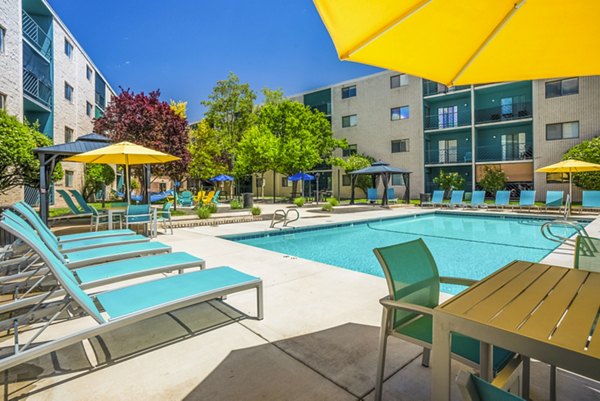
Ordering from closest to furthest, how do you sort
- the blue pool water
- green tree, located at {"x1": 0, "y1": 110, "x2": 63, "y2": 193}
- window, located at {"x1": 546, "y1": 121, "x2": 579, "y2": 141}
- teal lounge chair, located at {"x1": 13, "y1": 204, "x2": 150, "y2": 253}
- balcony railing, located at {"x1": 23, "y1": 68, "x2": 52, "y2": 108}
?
teal lounge chair, located at {"x1": 13, "y1": 204, "x2": 150, "y2": 253}
the blue pool water
green tree, located at {"x1": 0, "y1": 110, "x2": 63, "y2": 193}
balcony railing, located at {"x1": 23, "y1": 68, "x2": 52, "y2": 108}
window, located at {"x1": 546, "y1": 121, "x2": 579, "y2": 141}

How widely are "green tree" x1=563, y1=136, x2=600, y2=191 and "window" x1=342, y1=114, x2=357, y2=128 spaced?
633 inches

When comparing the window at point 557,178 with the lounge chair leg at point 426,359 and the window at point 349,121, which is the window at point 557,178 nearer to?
the window at point 349,121

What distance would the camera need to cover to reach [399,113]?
85.6ft

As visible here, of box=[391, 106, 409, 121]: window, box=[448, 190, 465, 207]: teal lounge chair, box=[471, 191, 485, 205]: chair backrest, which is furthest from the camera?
box=[391, 106, 409, 121]: window

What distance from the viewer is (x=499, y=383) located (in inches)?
46.3

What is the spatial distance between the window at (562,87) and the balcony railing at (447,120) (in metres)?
4.85

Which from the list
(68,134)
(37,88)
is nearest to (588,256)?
(37,88)

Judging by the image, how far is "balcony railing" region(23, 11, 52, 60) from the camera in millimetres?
16250

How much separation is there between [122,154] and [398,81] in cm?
2380

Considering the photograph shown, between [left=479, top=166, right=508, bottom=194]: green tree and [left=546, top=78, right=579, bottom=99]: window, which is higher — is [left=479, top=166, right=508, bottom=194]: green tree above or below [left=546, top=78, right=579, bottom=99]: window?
below

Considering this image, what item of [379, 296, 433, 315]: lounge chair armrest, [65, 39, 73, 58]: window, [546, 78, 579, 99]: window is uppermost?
[65, 39, 73, 58]: window

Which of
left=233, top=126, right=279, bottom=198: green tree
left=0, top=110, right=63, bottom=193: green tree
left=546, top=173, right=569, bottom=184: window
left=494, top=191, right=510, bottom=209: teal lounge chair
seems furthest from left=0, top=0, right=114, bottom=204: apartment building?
left=546, top=173, right=569, bottom=184: window

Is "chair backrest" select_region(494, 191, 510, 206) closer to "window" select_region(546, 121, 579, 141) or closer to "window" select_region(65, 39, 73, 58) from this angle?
"window" select_region(546, 121, 579, 141)

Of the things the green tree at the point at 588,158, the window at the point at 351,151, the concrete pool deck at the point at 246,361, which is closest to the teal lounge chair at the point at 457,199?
the green tree at the point at 588,158
